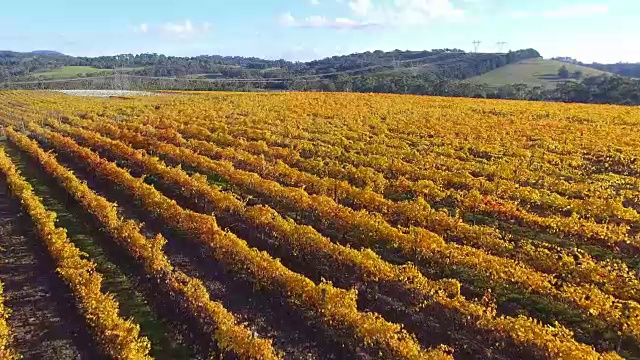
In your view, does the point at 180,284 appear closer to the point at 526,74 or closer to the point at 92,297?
the point at 92,297

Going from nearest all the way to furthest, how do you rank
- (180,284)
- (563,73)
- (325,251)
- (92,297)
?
(92,297), (180,284), (325,251), (563,73)

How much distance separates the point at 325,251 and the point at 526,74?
158 m

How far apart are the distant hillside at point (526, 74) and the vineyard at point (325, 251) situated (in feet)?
387

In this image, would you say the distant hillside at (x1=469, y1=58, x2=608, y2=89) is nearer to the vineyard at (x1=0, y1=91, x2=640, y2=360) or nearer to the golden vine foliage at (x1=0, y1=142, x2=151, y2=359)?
the vineyard at (x1=0, y1=91, x2=640, y2=360)

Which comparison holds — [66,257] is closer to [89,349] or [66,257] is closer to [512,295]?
[89,349]

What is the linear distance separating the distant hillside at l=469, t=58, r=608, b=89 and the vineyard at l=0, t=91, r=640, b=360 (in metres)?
118

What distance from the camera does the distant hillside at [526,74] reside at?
149m

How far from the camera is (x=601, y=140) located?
38969 millimetres

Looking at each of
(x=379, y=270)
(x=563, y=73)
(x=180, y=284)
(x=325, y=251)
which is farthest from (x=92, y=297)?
(x=563, y=73)

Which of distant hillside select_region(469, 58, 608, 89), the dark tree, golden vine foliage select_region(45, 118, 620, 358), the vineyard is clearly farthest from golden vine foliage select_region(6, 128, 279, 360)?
the dark tree

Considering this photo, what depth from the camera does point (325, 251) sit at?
19.4 metres

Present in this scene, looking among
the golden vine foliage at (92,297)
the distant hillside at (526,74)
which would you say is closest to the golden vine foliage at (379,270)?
the golden vine foliage at (92,297)

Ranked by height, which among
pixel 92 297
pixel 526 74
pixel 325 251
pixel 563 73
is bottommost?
pixel 92 297

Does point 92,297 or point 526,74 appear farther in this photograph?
point 526,74
